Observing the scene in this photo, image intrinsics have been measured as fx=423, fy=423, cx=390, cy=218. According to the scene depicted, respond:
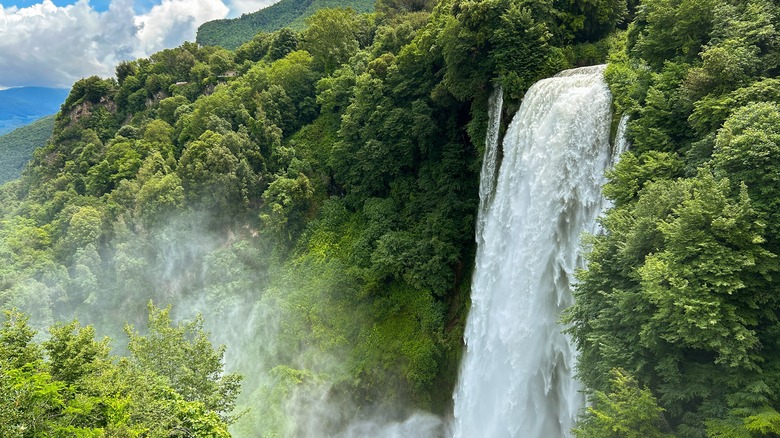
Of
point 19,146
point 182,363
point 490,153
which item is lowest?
point 182,363

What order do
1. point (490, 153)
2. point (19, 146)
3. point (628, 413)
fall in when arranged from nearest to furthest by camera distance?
1. point (628, 413)
2. point (490, 153)
3. point (19, 146)

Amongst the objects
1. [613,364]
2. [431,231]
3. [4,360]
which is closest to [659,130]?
[613,364]

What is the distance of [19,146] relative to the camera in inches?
3349

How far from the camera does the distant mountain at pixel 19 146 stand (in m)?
79.8

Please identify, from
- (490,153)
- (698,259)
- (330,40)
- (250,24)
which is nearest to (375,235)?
(490,153)

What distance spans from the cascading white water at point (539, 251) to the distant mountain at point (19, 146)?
90.8 metres

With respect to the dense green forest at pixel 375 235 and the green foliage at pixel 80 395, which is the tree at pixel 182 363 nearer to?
the dense green forest at pixel 375 235

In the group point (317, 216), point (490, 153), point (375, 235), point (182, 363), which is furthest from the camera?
point (317, 216)

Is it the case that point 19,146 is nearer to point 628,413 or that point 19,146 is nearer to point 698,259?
point 628,413

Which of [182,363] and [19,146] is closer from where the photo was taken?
[182,363]

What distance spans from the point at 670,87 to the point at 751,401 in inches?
327

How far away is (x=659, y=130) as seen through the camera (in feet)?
38.4

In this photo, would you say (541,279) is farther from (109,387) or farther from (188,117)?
(188,117)

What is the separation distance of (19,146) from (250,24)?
55.6 meters
